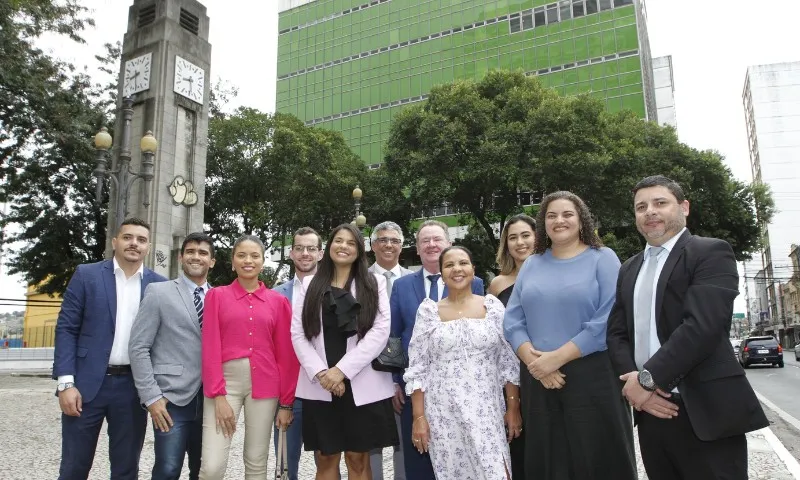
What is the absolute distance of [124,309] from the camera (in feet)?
13.4

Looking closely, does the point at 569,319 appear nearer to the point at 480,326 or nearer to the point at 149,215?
the point at 480,326

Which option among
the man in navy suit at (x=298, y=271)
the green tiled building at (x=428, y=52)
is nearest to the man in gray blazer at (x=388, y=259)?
the man in navy suit at (x=298, y=271)

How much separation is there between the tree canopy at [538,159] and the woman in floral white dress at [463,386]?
669 inches

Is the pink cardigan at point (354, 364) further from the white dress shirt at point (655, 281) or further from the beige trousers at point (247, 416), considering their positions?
the white dress shirt at point (655, 281)

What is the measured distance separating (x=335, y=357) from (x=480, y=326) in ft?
3.25

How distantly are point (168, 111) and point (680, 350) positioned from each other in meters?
16.9

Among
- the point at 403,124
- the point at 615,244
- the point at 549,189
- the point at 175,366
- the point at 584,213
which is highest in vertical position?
the point at 403,124

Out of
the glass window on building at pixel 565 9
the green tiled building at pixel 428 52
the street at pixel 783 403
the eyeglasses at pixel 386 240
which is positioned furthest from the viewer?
the glass window on building at pixel 565 9

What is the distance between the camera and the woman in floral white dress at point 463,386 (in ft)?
11.5

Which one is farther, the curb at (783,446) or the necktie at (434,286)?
the curb at (783,446)

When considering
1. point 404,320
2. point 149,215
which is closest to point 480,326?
point 404,320

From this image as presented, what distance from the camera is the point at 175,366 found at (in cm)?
388

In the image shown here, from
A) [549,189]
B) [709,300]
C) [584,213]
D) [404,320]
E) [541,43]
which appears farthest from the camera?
[541,43]

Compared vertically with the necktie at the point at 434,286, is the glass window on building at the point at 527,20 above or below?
above
